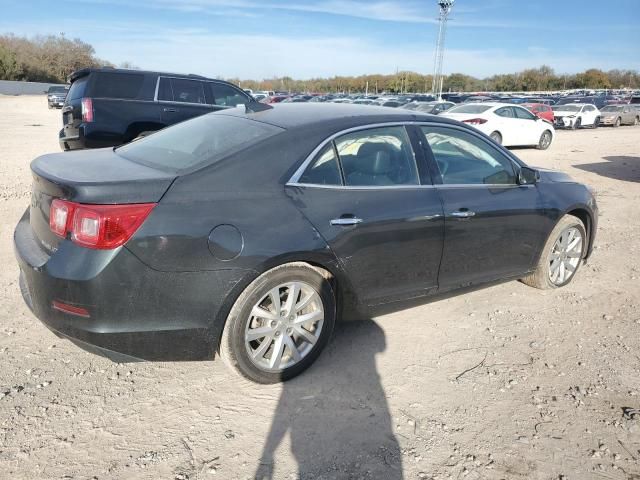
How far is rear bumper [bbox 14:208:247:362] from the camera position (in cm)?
259

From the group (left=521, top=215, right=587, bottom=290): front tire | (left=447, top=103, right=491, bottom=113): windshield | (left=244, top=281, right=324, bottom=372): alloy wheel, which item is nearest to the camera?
(left=244, top=281, right=324, bottom=372): alloy wheel

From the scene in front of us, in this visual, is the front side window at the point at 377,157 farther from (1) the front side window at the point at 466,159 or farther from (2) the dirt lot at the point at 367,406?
(2) the dirt lot at the point at 367,406

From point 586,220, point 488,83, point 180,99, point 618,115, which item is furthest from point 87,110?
point 488,83

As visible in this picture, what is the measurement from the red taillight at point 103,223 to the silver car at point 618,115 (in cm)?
3472

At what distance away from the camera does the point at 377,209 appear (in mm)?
3346

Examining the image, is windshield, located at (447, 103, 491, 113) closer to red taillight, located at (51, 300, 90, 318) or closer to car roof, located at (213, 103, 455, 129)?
car roof, located at (213, 103, 455, 129)

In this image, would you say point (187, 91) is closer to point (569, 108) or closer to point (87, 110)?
point (87, 110)

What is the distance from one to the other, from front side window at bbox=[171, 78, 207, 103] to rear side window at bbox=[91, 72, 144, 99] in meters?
0.58

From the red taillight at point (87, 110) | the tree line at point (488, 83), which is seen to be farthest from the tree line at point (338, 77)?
the red taillight at point (87, 110)

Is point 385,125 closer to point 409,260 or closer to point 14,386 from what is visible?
point 409,260

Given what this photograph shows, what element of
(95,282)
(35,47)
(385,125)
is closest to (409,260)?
(385,125)

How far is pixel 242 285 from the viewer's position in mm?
2855

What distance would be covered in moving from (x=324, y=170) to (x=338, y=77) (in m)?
131

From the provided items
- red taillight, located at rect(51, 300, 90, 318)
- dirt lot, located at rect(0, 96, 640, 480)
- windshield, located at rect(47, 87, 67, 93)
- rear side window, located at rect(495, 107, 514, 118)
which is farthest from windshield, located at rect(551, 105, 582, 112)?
windshield, located at rect(47, 87, 67, 93)
